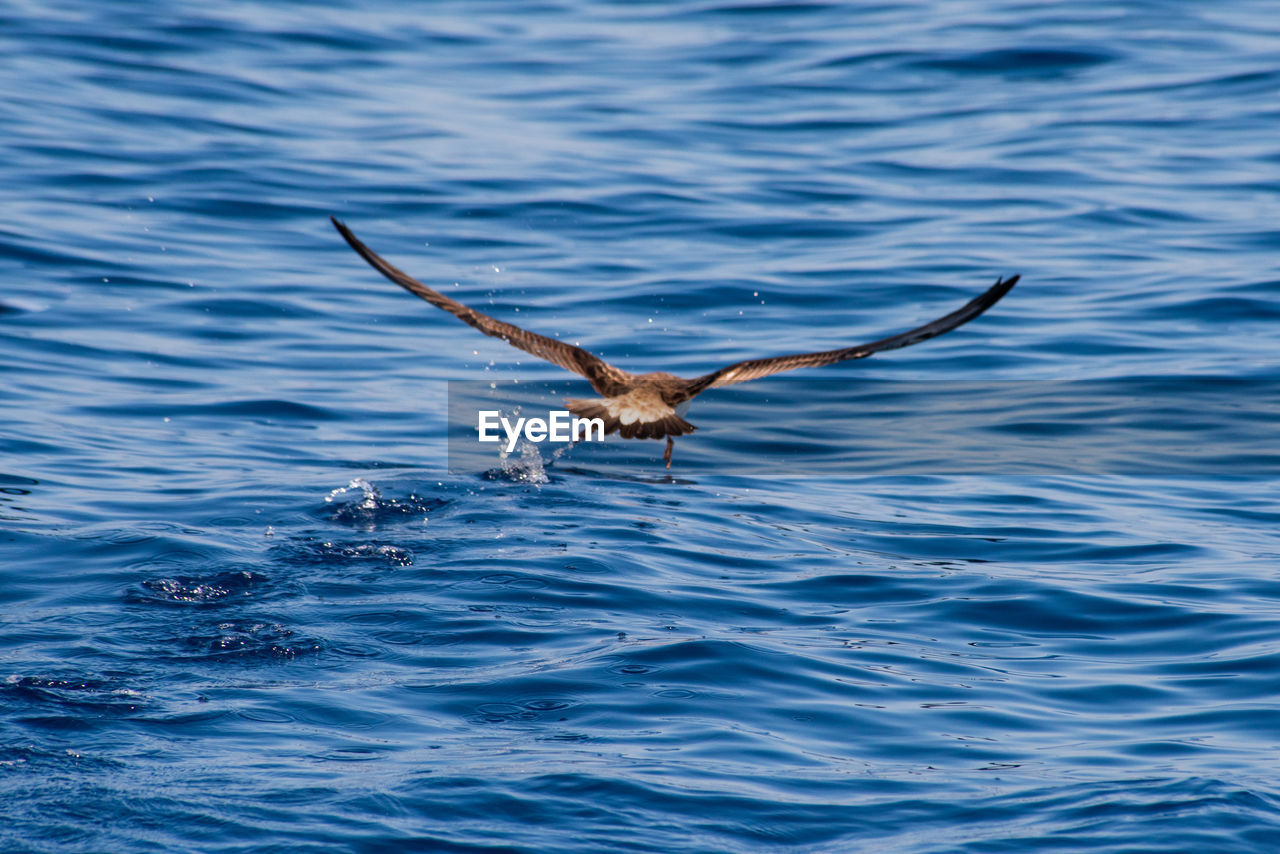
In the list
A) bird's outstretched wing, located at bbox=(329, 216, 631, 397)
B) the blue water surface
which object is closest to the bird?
bird's outstretched wing, located at bbox=(329, 216, 631, 397)

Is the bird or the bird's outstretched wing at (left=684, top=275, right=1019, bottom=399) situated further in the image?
the bird

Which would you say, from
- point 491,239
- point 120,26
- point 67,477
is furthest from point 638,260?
point 120,26

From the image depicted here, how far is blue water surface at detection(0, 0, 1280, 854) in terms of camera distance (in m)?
5.94

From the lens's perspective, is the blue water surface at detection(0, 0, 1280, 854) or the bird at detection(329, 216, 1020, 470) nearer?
the blue water surface at detection(0, 0, 1280, 854)

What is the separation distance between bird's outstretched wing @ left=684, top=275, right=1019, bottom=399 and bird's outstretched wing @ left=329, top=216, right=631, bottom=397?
69 cm

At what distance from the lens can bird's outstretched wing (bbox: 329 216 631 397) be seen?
6445mm

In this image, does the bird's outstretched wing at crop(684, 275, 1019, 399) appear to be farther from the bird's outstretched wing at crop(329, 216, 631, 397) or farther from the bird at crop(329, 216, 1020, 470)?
the bird's outstretched wing at crop(329, 216, 631, 397)

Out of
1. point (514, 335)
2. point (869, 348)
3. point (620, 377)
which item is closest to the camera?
point (869, 348)

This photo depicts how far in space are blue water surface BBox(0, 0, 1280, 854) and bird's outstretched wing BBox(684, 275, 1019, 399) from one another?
1.48 metres

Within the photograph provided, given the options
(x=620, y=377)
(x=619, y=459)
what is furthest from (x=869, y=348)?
(x=619, y=459)

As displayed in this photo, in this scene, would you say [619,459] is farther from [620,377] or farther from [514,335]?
[514,335]

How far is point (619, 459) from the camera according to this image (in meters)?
11.2

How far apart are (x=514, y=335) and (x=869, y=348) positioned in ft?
5.43

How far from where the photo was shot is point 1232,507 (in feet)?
31.8
